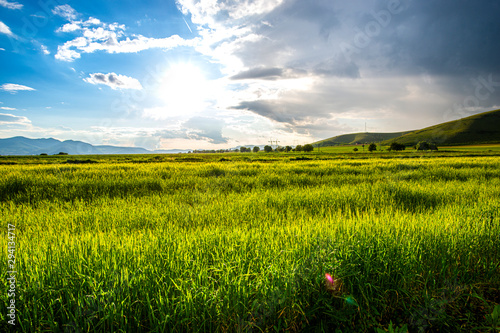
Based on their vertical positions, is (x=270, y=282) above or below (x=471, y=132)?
below

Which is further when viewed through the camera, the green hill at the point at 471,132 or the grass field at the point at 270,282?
the green hill at the point at 471,132

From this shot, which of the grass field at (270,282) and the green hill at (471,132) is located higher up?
the green hill at (471,132)

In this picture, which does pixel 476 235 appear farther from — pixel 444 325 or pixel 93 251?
pixel 93 251

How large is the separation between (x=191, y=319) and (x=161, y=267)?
2.52 feet

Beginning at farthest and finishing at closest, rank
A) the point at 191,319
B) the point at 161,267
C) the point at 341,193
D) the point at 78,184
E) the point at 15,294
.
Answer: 1. the point at 78,184
2. the point at 341,193
3. the point at 161,267
4. the point at 15,294
5. the point at 191,319

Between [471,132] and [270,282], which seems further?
[471,132]

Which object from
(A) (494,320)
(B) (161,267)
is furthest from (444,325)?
(B) (161,267)

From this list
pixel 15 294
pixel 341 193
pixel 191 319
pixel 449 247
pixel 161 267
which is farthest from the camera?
pixel 341 193

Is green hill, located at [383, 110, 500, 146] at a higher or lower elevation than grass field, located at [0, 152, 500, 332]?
higher

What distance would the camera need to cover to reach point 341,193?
6754mm

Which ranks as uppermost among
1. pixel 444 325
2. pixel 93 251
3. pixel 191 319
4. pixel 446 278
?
pixel 93 251

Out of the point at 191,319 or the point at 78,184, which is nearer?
the point at 191,319

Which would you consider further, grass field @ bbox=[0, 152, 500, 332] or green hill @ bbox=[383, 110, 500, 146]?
green hill @ bbox=[383, 110, 500, 146]

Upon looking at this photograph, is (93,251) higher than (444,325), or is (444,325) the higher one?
(93,251)
